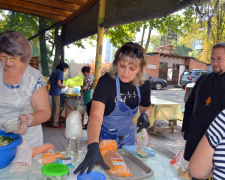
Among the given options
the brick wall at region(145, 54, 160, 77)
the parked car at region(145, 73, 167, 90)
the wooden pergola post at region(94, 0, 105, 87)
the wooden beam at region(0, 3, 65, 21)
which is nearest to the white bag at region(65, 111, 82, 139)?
the wooden pergola post at region(94, 0, 105, 87)

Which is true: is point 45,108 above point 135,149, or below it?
above

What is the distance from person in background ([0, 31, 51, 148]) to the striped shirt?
4.34 feet

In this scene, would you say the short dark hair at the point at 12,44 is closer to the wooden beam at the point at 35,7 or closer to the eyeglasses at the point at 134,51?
the eyeglasses at the point at 134,51

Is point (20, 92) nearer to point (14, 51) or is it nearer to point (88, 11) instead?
point (14, 51)

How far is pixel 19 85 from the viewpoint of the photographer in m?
1.75

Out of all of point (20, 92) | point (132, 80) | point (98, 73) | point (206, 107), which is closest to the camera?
point (20, 92)

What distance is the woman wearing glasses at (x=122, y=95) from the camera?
1.80 metres

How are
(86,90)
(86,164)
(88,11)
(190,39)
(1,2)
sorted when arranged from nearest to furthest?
(86,164)
(88,11)
(1,2)
(86,90)
(190,39)

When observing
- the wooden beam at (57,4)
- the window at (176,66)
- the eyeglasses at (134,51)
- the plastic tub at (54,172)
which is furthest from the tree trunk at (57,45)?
the window at (176,66)

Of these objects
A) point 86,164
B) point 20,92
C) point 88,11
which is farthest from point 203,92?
point 88,11

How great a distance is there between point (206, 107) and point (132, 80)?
932mm

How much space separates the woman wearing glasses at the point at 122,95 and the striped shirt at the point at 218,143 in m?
0.94

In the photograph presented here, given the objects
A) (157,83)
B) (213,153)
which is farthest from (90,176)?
(157,83)

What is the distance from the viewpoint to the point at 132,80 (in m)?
2.01
